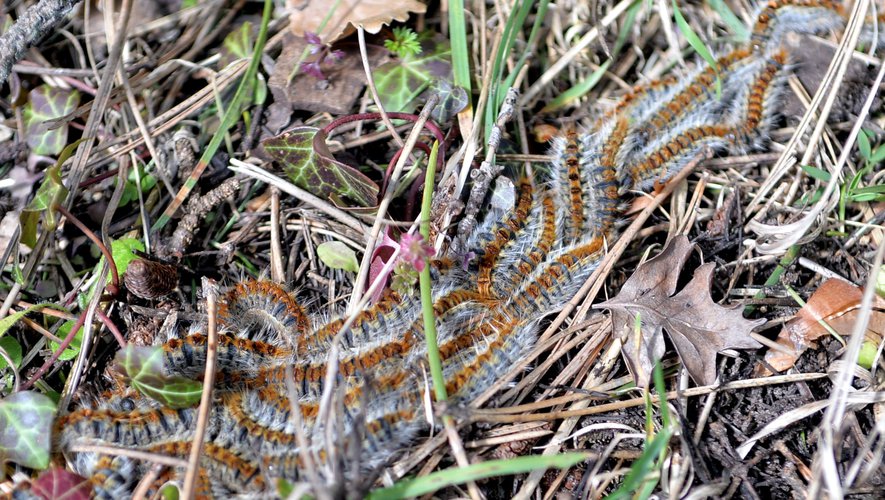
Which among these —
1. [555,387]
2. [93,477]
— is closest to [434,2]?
[555,387]

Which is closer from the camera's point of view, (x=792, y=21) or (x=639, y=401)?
(x=639, y=401)

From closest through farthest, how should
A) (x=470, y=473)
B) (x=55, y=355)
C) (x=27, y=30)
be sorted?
(x=470, y=473) < (x=55, y=355) < (x=27, y=30)

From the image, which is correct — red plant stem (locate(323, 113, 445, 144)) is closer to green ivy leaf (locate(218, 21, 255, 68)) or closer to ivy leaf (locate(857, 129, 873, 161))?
green ivy leaf (locate(218, 21, 255, 68))

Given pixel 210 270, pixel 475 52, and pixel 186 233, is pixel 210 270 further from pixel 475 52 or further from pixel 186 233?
pixel 475 52

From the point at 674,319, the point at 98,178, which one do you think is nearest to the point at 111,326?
the point at 98,178

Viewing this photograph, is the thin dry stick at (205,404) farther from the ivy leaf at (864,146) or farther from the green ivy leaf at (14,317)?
the ivy leaf at (864,146)

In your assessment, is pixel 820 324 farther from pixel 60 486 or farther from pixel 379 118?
pixel 60 486
